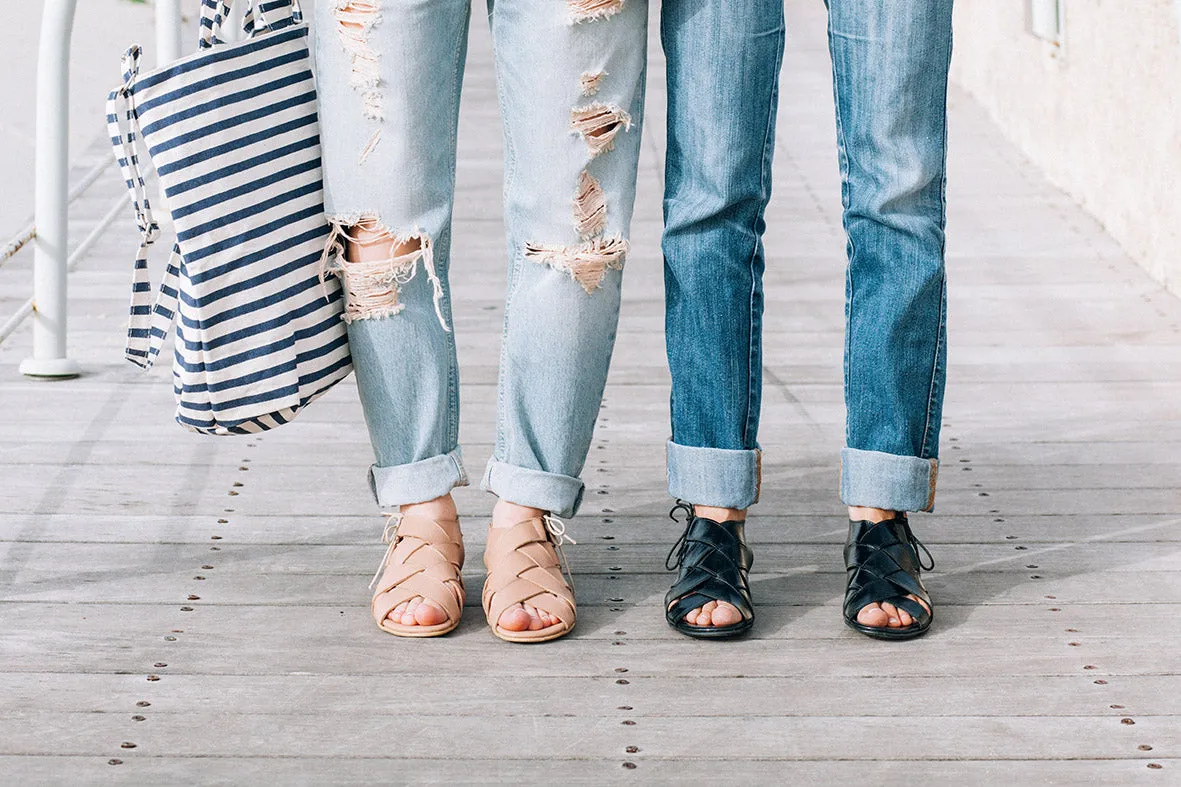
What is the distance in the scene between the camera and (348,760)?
1.20 m

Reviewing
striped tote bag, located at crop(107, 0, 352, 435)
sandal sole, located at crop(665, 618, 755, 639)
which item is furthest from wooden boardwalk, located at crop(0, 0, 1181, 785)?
striped tote bag, located at crop(107, 0, 352, 435)

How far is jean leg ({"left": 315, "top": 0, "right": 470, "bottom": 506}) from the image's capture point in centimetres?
135

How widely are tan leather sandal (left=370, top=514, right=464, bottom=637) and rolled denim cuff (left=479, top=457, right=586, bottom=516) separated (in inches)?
2.9

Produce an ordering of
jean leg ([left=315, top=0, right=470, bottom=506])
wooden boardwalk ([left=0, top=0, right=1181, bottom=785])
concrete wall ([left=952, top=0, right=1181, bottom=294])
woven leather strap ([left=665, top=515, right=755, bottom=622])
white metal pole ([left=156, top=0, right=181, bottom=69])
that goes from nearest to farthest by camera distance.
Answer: wooden boardwalk ([left=0, top=0, right=1181, bottom=785])
jean leg ([left=315, top=0, right=470, bottom=506])
woven leather strap ([left=665, top=515, right=755, bottom=622])
white metal pole ([left=156, top=0, right=181, bottom=69])
concrete wall ([left=952, top=0, right=1181, bottom=294])

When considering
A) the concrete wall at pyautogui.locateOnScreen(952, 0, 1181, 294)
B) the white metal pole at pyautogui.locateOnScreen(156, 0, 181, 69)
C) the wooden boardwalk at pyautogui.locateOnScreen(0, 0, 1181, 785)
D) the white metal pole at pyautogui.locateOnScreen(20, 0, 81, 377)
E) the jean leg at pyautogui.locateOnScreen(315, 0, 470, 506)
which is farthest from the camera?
the concrete wall at pyautogui.locateOnScreen(952, 0, 1181, 294)

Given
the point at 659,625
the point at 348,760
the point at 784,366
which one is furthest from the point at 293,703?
the point at 784,366

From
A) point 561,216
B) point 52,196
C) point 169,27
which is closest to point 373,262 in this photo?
point 561,216

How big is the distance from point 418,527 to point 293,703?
0.82 ft

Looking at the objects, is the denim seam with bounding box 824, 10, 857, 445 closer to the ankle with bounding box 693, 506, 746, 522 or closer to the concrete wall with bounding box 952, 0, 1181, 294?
the ankle with bounding box 693, 506, 746, 522

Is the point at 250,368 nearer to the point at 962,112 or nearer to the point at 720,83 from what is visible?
the point at 720,83

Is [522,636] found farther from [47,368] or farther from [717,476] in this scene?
[47,368]

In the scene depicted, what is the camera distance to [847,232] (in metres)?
1.44

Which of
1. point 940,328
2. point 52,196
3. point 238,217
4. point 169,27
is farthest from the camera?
point 169,27

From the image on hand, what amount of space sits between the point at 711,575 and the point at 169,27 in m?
1.57
